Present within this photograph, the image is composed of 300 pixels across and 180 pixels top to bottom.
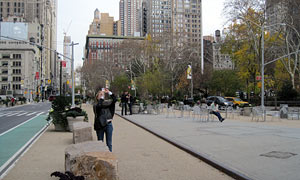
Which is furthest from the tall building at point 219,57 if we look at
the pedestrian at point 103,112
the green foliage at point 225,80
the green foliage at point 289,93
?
the pedestrian at point 103,112

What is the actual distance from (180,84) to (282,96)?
2418 centimetres

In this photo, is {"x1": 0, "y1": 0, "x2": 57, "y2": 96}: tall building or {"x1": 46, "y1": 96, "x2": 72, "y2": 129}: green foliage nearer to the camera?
{"x1": 46, "y1": 96, "x2": 72, "y2": 129}: green foliage

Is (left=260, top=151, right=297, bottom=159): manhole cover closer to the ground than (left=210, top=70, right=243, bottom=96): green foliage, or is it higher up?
closer to the ground

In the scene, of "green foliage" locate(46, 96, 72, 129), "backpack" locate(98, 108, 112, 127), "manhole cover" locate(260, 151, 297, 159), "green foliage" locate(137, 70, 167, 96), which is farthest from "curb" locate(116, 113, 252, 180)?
"green foliage" locate(137, 70, 167, 96)

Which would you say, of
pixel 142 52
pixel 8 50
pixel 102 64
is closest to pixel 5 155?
pixel 142 52

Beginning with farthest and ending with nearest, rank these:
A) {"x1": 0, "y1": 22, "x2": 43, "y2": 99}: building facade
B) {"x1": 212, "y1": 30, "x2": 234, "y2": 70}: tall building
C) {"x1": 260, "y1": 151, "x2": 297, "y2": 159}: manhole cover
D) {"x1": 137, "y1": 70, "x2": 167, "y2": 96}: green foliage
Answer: {"x1": 0, "y1": 22, "x2": 43, "y2": 99}: building facade
{"x1": 212, "y1": 30, "x2": 234, "y2": 70}: tall building
{"x1": 137, "y1": 70, "x2": 167, "y2": 96}: green foliage
{"x1": 260, "y1": 151, "x2": 297, "y2": 159}: manhole cover

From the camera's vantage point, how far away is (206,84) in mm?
56500

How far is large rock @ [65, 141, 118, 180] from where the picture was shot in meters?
5.13

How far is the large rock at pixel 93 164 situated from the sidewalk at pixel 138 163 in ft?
3.20

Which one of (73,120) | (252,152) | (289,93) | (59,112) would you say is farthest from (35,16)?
(252,152)

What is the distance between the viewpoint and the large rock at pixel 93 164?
202 inches

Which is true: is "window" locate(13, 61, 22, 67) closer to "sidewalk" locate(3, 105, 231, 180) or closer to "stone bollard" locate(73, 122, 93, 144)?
"sidewalk" locate(3, 105, 231, 180)

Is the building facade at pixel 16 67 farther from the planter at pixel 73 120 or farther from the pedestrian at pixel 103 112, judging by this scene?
the pedestrian at pixel 103 112

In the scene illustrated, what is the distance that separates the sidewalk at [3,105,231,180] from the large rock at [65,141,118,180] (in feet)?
3.20
